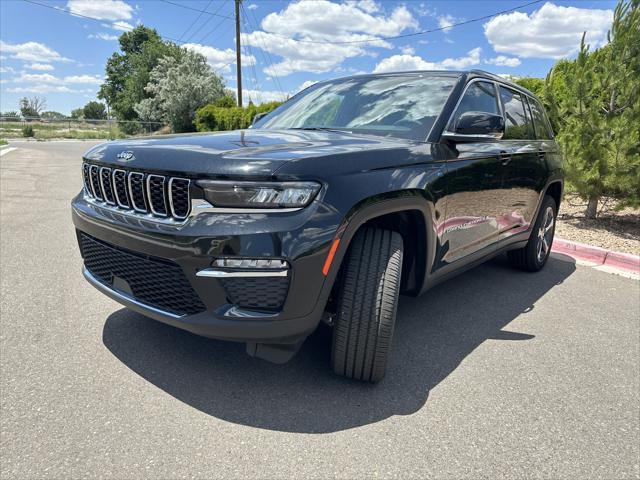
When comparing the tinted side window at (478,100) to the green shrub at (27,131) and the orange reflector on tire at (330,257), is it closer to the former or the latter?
the orange reflector on tire at (330,257)

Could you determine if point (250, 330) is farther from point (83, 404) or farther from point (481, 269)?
point (481, 269)

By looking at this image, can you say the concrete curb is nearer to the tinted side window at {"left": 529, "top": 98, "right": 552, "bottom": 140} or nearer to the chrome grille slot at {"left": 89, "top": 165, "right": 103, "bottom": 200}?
the tinted side window at {"left": 529, "top": 98, "right": 552, "bottom": 140}

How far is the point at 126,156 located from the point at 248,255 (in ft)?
3.02

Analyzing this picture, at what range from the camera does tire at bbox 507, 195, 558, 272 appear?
183 inches

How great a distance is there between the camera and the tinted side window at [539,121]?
15.1 ft

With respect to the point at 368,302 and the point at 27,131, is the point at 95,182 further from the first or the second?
the point at 27,131

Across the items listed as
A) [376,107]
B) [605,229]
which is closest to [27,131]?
[605,229]

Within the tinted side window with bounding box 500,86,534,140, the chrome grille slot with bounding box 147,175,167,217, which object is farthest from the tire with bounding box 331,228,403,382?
the tinted side window with bounding box 500,86,534,140

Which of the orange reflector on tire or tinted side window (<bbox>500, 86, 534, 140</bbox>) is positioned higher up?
tinted side window (<bbox>500, 86, 534, 140</bbox>)

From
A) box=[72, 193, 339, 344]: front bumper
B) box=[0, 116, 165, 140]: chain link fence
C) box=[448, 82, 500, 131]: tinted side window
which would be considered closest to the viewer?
box=[72, 193, 339, 344]: front bumper

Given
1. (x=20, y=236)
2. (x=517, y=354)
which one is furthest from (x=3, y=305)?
(x=517, y=354)

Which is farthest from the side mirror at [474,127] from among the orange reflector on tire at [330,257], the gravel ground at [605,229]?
the gravel ground at [605,229]

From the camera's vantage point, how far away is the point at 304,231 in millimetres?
2000

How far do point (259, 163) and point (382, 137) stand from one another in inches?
44.3
